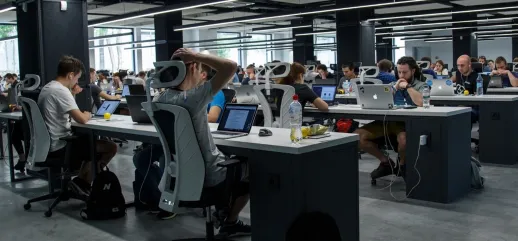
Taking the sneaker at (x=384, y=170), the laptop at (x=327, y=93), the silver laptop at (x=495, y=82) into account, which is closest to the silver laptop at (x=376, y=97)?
the sneaker at (x=384, y=170)

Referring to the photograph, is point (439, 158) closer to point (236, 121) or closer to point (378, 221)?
point (378, 221)

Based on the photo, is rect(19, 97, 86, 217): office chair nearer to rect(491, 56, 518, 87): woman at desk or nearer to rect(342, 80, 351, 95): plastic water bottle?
rect(342, 80, 351, 95): plastic water bottle

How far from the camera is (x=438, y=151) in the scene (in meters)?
4.30

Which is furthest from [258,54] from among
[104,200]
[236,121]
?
[236,121]

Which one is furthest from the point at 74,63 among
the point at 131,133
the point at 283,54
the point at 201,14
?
the point at 283,54

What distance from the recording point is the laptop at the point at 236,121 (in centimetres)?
340

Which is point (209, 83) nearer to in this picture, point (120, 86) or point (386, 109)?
point (386, 109)

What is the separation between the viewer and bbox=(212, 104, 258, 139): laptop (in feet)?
11.1

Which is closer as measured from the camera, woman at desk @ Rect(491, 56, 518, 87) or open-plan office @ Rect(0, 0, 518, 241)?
open-plan office @ Rect(0, 0, 518, 241)

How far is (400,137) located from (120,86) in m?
8.57

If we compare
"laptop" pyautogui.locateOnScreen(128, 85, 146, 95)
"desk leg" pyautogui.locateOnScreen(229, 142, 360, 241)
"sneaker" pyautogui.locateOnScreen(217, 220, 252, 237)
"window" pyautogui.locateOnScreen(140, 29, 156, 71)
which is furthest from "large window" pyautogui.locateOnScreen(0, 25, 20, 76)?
"desk leg" pyautogui.locateOnScreen(229, 142, 360, 241)

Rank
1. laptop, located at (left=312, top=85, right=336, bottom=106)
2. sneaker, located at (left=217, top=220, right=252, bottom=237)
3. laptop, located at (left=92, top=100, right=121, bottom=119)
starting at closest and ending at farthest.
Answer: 1. sneaker, located at (left=217, top=220, right=252, bottom=237)
2. laptop, located at (left=92, top=100, right=121, bottom=119)
3. laptop, located at (left=312, top=85, right=336, bottom=106)

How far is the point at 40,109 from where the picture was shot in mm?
4324

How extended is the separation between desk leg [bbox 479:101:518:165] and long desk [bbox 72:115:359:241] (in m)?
3.42
